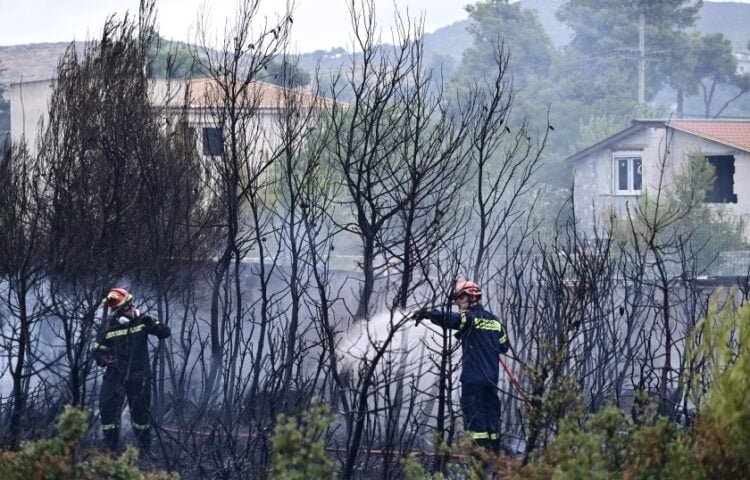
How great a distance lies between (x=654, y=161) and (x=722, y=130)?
2.46m

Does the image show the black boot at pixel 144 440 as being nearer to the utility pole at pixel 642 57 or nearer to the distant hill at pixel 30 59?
the utility pole at pixel 642 57

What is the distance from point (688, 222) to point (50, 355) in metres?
19.4

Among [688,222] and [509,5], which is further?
[509,5]

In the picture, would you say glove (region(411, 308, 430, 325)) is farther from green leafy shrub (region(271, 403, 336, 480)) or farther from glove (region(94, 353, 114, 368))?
green leafy shrub (region(271, 403, 336, 480))

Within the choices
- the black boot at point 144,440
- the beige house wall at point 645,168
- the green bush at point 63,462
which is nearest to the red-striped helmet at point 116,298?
the black boot at point 144,440

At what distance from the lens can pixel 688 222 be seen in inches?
1287

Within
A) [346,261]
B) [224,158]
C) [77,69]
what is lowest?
[346,261]

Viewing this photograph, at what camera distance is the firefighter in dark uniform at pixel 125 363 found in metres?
11.0

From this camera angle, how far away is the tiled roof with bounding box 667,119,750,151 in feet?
127

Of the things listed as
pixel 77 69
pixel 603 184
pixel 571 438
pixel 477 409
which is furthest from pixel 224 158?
pixel 603 184

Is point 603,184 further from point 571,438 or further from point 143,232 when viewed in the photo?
point 571,438

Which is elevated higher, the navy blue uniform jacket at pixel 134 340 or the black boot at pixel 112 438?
the navy blue uniform jacket at pixel 134 340

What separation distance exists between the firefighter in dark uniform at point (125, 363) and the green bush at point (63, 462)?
190 inches

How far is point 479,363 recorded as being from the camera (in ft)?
34.8
